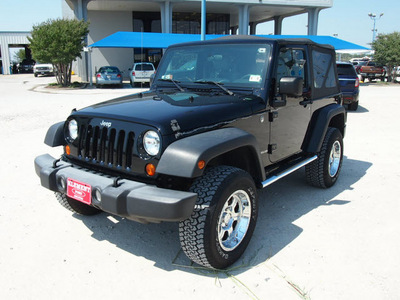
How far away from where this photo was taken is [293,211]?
427 cm

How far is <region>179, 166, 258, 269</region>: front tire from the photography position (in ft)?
9.17

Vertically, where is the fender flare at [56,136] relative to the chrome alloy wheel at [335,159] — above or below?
above

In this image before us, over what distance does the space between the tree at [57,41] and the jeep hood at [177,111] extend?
21567mm

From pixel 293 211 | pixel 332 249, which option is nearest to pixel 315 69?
pixel 293 211

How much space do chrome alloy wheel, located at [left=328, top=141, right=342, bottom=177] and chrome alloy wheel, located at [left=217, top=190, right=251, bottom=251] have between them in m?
2.31

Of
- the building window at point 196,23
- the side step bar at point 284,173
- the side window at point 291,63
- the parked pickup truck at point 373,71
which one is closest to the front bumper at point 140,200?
the side step bar at point 284,173

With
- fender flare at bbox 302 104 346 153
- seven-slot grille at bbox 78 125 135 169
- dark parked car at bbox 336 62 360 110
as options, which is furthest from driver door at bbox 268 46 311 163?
dark parked car at bbox 336 62 360 110

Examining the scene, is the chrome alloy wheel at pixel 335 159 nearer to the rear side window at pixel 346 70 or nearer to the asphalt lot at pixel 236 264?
the asphalt lot at pixel 236 264

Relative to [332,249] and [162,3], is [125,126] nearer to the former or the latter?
[332,249]

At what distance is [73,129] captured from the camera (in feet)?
11.4

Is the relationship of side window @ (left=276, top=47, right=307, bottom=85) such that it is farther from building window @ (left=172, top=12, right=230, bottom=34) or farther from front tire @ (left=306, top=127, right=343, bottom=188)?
building window @ (left=172, top=12, right=230, bottom=34)

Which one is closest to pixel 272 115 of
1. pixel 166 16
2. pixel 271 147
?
pixel 271 147

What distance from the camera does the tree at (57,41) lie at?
2280cm

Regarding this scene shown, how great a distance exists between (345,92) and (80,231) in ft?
35.4
